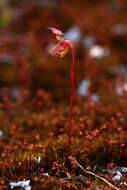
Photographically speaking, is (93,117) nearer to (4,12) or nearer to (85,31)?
(85,31)

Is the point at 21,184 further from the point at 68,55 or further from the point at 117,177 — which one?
the point at 68,55

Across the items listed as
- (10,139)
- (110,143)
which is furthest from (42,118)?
(110,143)

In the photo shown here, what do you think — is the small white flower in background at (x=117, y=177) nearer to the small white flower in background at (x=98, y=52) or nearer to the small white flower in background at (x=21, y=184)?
the small white flower in background at (x=21, y=184)

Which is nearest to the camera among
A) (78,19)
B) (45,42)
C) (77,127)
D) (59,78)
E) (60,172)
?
(60,172)

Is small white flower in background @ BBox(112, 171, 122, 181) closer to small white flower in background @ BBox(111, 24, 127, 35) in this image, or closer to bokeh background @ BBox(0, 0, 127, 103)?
bokeh background @ BBox(0, 0, 127, 103)

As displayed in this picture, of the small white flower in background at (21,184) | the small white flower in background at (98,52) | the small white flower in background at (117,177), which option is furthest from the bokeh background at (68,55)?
the small white flower in background at (21,184)

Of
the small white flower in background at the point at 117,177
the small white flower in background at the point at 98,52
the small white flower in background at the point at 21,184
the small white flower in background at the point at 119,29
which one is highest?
the small white flower in background at the point at 119,29

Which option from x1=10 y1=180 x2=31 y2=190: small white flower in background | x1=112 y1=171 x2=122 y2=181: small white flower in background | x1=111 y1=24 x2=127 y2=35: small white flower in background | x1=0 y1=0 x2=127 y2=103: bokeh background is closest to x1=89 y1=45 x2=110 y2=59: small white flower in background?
x1=0 y1=0 x2=127 y2=103: bokeh background

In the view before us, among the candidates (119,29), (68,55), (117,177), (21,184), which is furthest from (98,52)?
(21,184)
